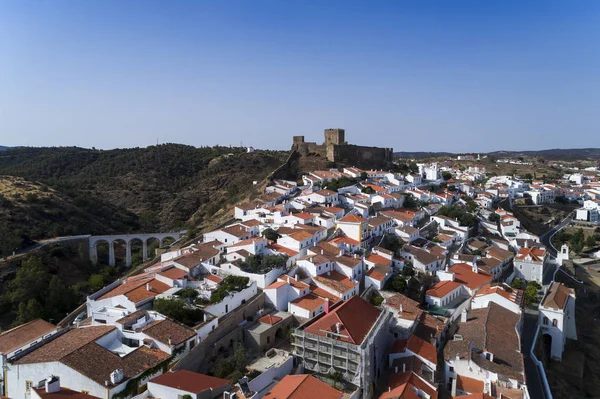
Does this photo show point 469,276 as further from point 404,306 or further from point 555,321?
point 404,306

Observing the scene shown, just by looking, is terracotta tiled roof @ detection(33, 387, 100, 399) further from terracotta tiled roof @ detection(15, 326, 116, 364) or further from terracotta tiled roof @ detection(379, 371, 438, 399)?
terracotta tiled roof @ detection(379, 371, 438, 399)

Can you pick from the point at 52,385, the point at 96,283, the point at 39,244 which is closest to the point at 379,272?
the point at 52,385

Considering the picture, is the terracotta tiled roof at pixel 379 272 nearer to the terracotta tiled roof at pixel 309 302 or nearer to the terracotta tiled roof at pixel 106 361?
the terracotta tiled roof at pixel 309 302

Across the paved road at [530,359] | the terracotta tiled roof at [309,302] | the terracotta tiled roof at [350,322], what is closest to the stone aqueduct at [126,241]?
the terracotta tiled roof at [309,302]

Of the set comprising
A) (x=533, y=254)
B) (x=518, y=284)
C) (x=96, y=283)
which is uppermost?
(x=533, y=254)

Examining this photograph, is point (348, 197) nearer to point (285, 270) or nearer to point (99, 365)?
point (285, 270)

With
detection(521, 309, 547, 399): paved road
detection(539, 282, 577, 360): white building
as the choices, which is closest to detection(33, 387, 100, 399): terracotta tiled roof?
detection(521, 309, 547, 399): paved road
